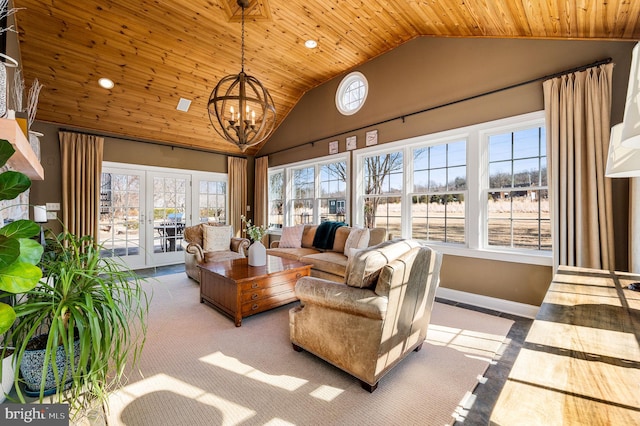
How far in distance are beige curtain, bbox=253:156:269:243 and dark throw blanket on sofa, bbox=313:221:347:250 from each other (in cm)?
235

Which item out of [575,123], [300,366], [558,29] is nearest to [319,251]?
[300,366]

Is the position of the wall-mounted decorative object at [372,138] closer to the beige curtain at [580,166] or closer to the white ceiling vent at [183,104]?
the beige curtain at [580,166]

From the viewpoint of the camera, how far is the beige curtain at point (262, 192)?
676 cm

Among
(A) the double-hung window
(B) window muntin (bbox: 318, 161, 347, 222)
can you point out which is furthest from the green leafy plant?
(B) window muntin (bbox: 318, 161, 347, 222)

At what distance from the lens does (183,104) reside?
201 inches

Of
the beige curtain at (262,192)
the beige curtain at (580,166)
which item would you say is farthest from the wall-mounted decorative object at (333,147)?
the beige curtain at (580,166)

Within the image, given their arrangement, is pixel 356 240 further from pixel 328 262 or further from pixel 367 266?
pixel 367 266

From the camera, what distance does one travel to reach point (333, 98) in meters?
5.30

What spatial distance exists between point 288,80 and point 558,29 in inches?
160

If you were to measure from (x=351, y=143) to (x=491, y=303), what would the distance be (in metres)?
3.25

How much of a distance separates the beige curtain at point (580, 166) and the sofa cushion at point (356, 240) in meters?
2.17

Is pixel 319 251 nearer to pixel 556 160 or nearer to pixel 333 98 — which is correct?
pixel 333 98

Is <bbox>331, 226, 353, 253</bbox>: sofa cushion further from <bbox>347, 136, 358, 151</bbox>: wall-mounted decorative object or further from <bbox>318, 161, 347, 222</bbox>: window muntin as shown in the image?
<bbox>347, 136, 358, 151</bbox>: wall-mounted decorative object

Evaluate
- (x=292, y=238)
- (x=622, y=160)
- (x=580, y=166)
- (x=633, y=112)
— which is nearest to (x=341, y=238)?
(x=292, y=238)
